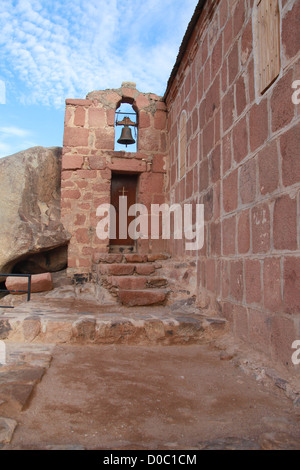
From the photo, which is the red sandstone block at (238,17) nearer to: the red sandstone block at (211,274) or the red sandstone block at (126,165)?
the red sandstone block at (211,274)

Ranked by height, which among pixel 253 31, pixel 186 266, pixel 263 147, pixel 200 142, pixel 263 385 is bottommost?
pixel 263 385

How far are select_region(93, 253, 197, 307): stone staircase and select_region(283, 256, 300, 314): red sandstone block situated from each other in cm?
209

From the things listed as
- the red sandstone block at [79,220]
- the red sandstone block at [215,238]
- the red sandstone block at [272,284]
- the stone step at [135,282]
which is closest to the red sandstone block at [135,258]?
the stone step at [135,282]

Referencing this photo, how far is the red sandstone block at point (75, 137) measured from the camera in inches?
249

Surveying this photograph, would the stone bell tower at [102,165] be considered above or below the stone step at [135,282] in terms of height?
above

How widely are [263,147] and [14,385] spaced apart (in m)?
2.28

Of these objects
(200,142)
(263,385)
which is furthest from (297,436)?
(200,142)

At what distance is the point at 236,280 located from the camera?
3.01 m

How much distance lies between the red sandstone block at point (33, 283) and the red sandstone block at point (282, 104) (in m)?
4.32

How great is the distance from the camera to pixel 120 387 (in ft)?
6.81

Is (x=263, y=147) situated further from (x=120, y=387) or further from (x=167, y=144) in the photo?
(x=167, y=144)

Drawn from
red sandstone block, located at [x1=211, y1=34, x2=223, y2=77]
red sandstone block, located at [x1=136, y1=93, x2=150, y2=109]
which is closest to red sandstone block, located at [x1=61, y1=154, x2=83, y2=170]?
red sandstone block, located at [x1=136, y1=93, x2=150, y2=109]

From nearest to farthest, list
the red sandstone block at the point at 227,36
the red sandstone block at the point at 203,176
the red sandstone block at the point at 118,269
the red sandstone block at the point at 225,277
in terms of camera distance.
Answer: the red sandstone block at the point at 225,277
the red sandstone block at the point at 227,36
the red sandstone block at the point at 203,176
the red sandstone block at the point at 118,269

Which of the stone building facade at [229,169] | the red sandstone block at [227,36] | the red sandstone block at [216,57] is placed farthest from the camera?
the red sandstone block at [216,57]
